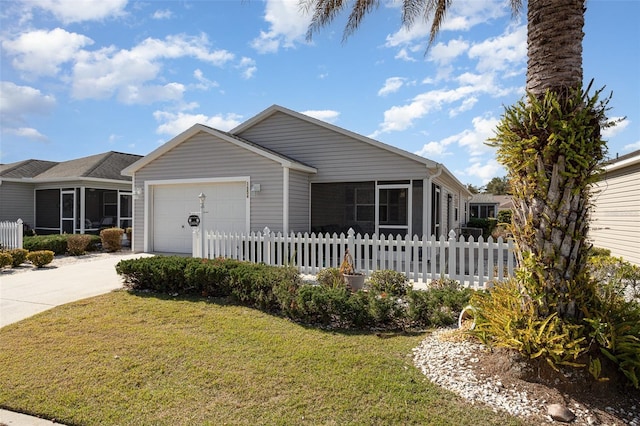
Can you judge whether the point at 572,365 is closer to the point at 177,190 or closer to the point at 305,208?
the point at 305,208

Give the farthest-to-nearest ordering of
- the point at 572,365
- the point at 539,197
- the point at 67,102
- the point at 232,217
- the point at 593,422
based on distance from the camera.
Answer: the point at 67,102
the point at 232,217
the point at 539,197
the point at 572,365
the point at 593,422

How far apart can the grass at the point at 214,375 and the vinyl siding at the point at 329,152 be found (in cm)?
755

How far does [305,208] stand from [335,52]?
201 inches

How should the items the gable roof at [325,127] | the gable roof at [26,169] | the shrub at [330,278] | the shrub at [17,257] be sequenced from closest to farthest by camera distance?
the shrub at [330,278]
the shrub at [17,257]
the gable roof at [325,127]
the gable roof at [26,169]

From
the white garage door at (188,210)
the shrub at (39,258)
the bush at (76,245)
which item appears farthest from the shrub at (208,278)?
the bush at (76,245)

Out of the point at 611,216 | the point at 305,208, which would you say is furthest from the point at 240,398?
the point at 611,216

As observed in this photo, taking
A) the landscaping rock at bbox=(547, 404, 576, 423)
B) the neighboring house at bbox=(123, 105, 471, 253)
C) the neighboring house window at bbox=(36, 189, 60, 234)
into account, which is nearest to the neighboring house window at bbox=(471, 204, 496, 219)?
the neighboring house at bbox=(123, 105, 471, 253)

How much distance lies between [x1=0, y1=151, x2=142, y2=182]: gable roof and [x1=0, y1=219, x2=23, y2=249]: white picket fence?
14.3 feet

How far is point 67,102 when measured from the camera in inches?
595

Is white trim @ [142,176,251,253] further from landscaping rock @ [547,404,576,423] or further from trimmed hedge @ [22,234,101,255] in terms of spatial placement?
landscaping rock @ [547,404,576,423]

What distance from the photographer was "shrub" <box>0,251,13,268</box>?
1026 centimetres

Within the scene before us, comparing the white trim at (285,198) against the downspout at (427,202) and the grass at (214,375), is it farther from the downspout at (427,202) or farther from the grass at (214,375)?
the grass at (214,375)

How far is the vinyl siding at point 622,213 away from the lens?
1091cm

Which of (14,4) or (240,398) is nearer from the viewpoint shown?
(240,398)
